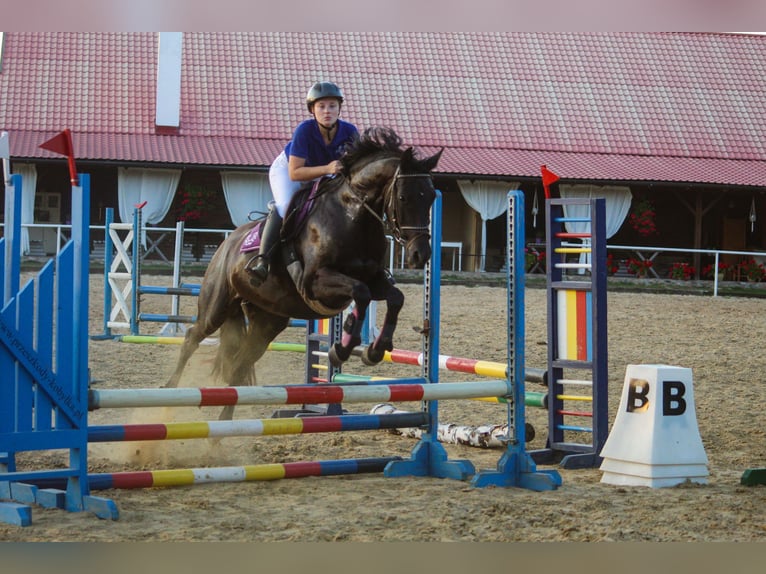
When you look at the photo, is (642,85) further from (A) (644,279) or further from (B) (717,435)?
(B) (717,435)

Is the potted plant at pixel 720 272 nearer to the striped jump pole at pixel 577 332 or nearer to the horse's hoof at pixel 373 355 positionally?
the striped jump pole at pixel 577 332

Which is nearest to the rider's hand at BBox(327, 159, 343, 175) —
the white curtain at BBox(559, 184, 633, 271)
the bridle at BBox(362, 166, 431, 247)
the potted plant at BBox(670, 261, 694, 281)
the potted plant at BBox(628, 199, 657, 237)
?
the bridle at BBox(362, 166, 431, 247)

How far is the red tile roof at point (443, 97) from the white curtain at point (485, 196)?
1.27ft

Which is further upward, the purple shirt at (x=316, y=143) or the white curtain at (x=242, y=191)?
the white curtain at (x=242, y=191)

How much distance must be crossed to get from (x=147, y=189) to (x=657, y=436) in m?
15.7

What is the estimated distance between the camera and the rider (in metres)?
5.16

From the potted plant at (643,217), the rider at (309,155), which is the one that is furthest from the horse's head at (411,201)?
the potted plant at (643,217)

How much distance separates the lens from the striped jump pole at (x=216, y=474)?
13.9 feet

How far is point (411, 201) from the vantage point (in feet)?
15.4

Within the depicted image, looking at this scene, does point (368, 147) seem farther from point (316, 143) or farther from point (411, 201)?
point (411, 201)

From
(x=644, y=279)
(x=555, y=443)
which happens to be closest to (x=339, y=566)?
(x=555, y=443)

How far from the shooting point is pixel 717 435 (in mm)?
6379

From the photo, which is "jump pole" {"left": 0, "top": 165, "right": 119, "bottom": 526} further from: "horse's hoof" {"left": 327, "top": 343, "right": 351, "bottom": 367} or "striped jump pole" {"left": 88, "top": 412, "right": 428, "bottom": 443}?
"horse's hoof" {"left": 327, "top": 343, "right": 351, "bottom": 367}

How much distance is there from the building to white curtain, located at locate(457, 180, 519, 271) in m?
0.03
